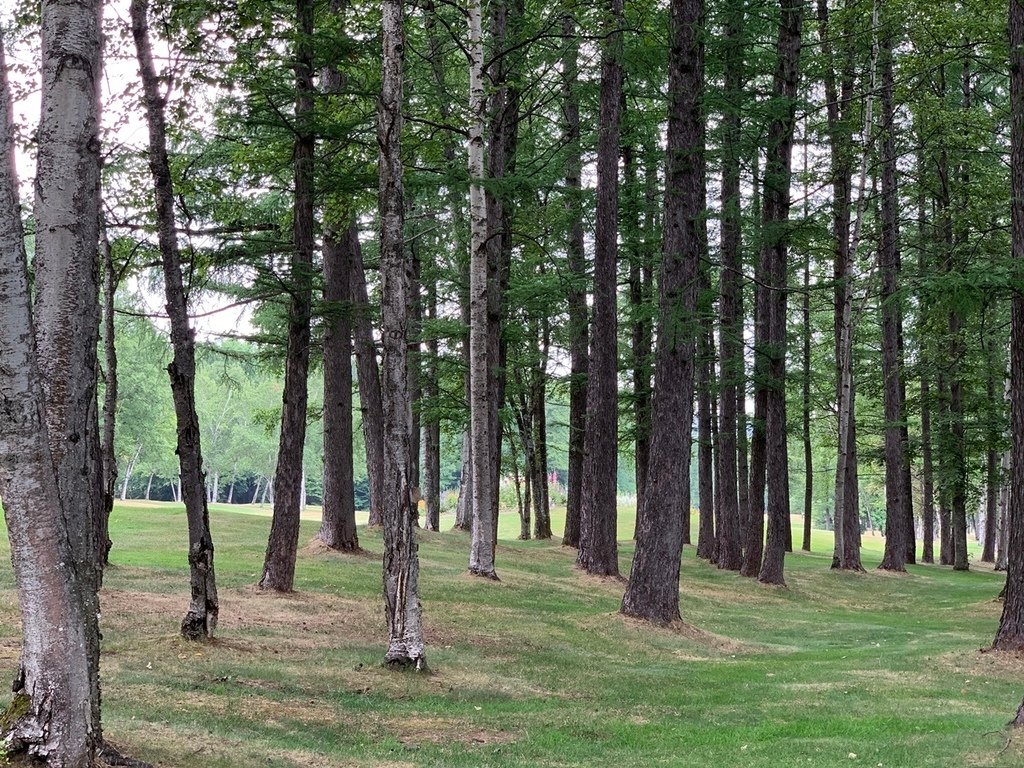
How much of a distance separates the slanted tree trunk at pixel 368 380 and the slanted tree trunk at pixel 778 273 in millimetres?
8902

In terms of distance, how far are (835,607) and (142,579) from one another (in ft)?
48.2

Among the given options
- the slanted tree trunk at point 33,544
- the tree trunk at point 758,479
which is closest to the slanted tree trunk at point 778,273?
the tree trunk at point 758,479

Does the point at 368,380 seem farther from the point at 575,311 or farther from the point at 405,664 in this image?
the point at 405,664

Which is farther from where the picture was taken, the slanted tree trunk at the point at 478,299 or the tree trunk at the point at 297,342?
the slanted tree trunk at the point at 478,299

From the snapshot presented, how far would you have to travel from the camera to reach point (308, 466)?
7869 cm

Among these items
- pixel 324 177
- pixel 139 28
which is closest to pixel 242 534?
pixel 324 177

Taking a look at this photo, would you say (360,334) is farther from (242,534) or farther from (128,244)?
(128,244)

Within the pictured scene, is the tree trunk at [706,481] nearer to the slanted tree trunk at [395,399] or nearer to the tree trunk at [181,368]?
the slanted tree trunk at [395,399]

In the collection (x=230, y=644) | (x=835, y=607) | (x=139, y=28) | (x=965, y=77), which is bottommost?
(x=835, y=607)

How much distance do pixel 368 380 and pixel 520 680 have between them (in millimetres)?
12905

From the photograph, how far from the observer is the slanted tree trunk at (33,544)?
4.74 m

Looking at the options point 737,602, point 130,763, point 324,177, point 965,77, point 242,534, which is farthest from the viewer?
point 965,77

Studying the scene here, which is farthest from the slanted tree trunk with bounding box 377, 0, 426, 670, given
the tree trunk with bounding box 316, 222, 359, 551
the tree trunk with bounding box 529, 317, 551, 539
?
the tree trunk with bounding box 529, 317, 551, 539

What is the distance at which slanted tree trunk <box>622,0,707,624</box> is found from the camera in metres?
14.4
